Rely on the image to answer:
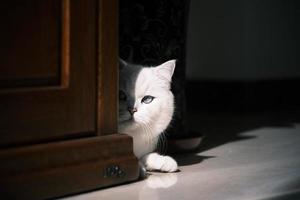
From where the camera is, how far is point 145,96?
1.37 meters

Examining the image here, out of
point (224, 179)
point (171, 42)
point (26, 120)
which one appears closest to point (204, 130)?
point (171, 42)

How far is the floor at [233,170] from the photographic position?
120cm

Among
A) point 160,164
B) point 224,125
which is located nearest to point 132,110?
point 160,164

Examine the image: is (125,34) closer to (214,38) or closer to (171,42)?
(171,42)

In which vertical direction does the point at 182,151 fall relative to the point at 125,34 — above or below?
below

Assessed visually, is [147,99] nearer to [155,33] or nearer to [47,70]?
[155,33]

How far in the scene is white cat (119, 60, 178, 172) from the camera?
4.37 ft

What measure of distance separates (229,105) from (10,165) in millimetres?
1585

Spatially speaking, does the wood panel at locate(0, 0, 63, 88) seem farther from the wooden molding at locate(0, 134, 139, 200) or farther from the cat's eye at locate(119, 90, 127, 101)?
the cat's eye at locate(119, 90, 127, 101)

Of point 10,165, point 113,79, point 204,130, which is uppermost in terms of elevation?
point 113,79

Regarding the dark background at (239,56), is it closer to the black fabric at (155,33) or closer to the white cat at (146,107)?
the black fabric at (155,33)

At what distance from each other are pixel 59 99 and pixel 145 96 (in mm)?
308

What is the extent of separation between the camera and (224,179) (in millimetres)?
1329

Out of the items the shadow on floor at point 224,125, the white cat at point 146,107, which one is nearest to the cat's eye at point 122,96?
the white cat at point 146,107
